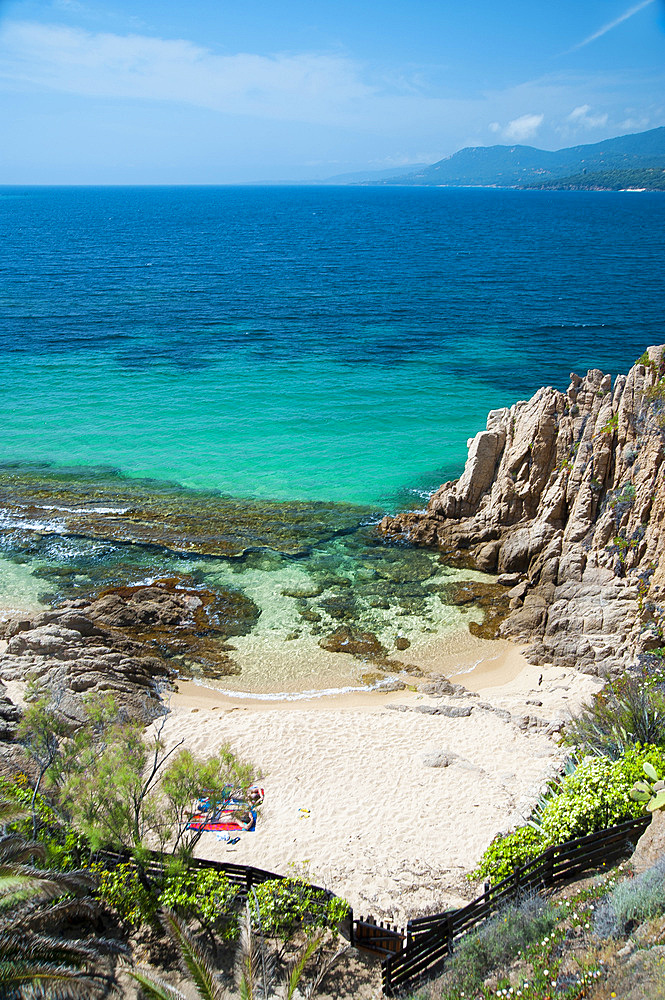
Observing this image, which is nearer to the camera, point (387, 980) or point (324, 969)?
point (387, 980)

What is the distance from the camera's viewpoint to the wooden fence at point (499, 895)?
11.2m

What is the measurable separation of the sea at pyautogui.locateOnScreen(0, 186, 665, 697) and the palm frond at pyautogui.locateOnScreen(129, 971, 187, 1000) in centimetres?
1046

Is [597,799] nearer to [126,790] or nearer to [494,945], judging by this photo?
[494,945]

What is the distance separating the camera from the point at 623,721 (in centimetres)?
1481

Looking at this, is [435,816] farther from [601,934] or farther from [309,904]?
[601,934]

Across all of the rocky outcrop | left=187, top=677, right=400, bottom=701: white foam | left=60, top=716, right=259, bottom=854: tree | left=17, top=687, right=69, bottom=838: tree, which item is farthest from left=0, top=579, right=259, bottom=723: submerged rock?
left=60, top=716, right=259, bottom=854: tree

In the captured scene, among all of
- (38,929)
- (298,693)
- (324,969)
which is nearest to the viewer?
(38,929)

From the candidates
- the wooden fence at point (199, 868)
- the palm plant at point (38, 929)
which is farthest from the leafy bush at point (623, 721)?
the palm plant at point (38, 929)

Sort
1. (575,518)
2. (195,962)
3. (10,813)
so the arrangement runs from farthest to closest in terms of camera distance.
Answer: (575,518), (10,813), (195,962)

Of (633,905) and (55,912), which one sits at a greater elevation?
(633,905)

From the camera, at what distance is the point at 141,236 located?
126625mm

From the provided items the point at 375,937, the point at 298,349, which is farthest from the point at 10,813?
the point at 298,349

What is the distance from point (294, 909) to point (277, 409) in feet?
117

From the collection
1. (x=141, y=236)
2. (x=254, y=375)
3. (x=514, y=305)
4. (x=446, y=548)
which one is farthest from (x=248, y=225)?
(x=446, y=548)
